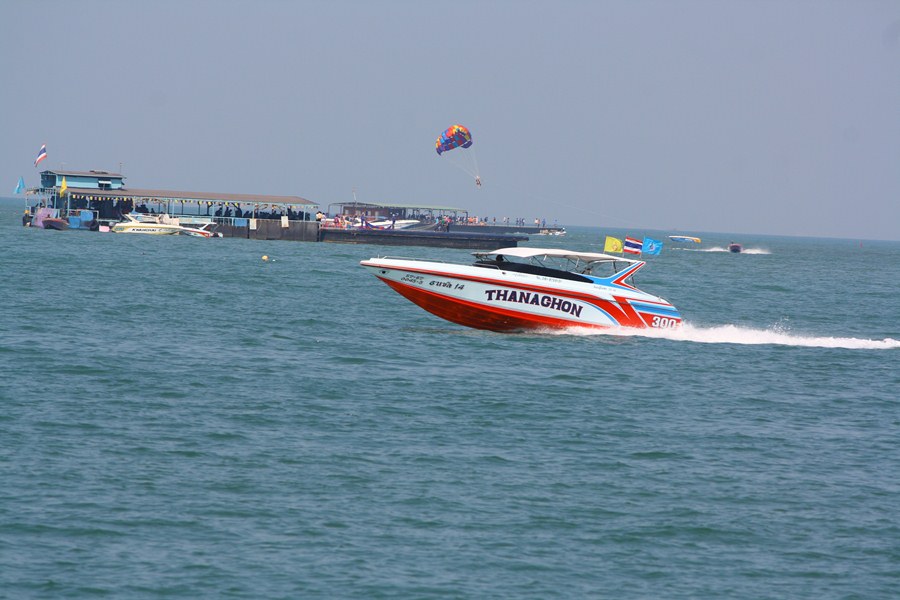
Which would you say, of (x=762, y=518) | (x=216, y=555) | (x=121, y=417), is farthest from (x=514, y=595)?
A: (x=121, y=417)

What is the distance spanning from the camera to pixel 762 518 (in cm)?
1523

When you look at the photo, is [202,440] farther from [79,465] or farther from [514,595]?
[514,595]

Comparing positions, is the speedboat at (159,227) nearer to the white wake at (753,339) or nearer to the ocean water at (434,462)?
the ocean water at (434,462)

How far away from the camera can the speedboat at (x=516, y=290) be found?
100 ft

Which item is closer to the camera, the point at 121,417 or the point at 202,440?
the point at 202,440

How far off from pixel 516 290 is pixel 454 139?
48.9m

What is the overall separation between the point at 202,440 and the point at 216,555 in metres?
5.46

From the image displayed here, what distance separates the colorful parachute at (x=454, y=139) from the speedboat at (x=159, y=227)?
3037 centimetres

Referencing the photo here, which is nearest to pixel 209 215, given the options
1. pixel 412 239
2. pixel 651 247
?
pixel 412 239

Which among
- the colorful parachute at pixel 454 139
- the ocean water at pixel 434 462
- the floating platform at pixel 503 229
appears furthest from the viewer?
the floating platform at pixel 503 229

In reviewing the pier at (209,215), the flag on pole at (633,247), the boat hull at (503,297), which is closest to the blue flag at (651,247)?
the flag on pole at (633,247)


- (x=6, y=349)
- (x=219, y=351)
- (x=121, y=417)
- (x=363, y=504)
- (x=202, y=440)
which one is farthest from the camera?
(x=219, y=351)

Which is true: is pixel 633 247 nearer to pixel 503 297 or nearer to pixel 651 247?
pixel 651 247

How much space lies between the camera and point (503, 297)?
30.8m
